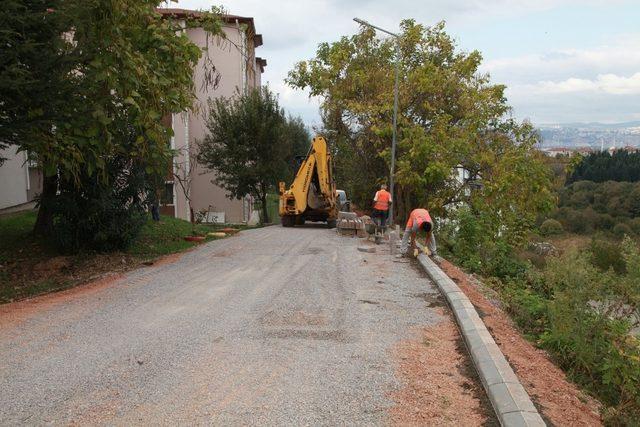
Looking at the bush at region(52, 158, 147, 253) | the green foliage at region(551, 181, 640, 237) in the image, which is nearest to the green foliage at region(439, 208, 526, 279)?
the bush at region(52, 158, 147, 253)

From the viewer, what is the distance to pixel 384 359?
6266 mm

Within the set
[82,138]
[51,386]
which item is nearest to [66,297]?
[82,138]

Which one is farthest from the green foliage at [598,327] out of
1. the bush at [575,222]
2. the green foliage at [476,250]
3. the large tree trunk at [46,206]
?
the bush at [575,222]

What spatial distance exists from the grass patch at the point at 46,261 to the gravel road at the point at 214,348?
1321 millimetres

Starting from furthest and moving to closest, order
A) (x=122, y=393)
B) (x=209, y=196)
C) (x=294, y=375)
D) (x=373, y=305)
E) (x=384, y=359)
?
(x=209, y=196)
(x=373, y=305)
(x=384, y=359)
(x=294, y=375)
(x=122, y=393)

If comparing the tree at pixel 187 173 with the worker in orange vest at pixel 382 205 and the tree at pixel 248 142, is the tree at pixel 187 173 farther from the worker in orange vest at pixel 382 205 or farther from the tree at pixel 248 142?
the worker in orange vest at pixel 382 205

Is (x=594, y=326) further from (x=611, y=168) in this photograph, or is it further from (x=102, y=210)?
(x=611, y=168)

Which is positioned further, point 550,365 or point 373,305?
point 373,305

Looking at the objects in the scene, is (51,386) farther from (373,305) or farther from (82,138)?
(82,138)

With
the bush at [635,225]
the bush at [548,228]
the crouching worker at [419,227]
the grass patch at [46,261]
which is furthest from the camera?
the bush at [635,225]

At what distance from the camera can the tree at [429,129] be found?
23.6m

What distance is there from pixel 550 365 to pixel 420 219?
6.57 m

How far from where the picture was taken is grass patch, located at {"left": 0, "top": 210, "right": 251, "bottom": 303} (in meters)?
11.7

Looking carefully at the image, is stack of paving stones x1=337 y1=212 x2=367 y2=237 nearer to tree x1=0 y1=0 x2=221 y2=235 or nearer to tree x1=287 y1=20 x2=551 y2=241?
tree x1=287 y1=20 x2=551 y2=241
